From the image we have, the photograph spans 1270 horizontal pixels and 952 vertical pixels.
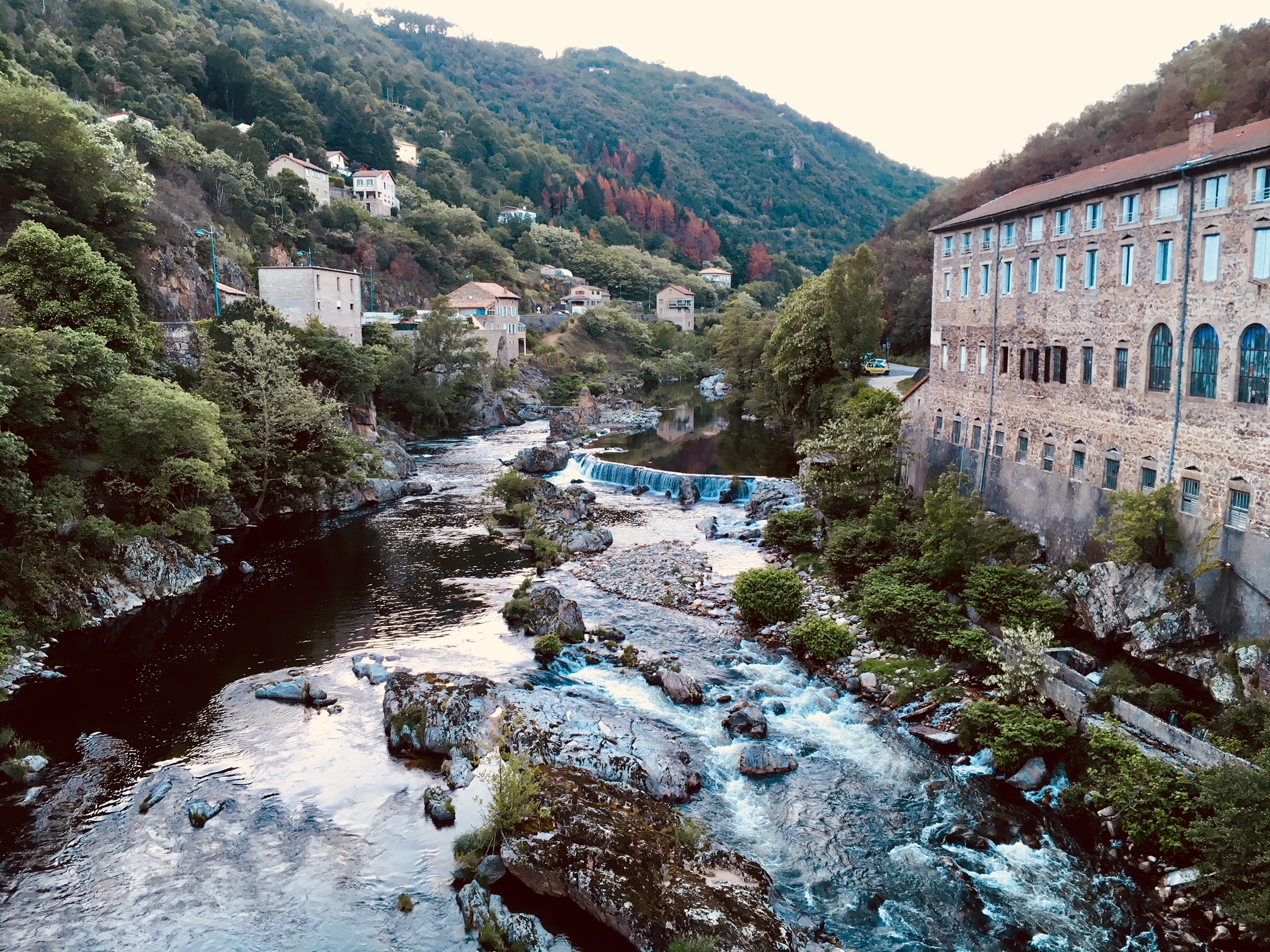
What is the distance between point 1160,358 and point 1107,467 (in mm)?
3531

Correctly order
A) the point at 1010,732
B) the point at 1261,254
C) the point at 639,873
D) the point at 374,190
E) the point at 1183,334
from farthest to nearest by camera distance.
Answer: the point at 374,190 < the point at 1183,334 < the point at 1261,254 < the point at 1010,732 < the point at 639,873

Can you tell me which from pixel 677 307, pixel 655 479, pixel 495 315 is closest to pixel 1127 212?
pixel 655 479

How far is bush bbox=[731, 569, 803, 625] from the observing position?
27.2m

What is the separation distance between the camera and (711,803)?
17.8m

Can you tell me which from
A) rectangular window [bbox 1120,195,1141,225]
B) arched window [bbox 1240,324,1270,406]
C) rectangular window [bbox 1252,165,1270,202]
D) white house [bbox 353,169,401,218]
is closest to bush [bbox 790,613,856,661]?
arched window [bbox 1240,324,1270,406]

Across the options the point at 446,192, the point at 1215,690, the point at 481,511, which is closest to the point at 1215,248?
the point at 1215,690

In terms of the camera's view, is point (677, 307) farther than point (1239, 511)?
Yes

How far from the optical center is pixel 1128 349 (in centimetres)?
2375

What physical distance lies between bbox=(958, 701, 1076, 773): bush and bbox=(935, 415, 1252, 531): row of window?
6584 mm

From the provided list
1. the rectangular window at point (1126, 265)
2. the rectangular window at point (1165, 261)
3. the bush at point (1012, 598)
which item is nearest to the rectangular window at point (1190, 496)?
the bush at point (1012, 598)

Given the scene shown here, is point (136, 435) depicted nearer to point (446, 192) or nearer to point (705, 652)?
point (705, 652)

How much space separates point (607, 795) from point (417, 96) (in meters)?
195

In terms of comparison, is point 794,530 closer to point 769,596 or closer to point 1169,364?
point 769,596

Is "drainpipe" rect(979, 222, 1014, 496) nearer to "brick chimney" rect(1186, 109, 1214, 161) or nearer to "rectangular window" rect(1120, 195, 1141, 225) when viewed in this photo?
"rectangular window" rect(1120, 195, 1141, 225)
